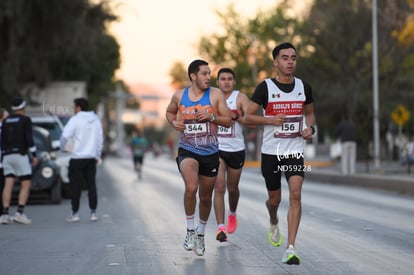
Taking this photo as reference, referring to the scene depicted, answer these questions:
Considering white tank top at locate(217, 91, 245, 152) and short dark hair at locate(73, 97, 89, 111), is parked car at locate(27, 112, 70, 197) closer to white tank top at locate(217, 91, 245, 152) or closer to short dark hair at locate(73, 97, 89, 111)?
short dark hair at locate(73, 97, 89, 111)

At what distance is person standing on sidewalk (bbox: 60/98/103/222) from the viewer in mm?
14727

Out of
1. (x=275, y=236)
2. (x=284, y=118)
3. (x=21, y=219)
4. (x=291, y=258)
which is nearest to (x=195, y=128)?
(x=284, y=118)

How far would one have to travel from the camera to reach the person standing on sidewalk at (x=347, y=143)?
2934 centimetres

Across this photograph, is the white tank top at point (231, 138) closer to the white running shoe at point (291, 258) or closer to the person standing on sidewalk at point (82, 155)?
the white running shoe at point (291, 258)

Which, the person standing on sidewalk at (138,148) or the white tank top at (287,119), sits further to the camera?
the person standing on sidewalk at (138,148)

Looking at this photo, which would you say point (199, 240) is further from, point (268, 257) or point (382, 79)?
point (382, 79)

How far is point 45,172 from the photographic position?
18578mm

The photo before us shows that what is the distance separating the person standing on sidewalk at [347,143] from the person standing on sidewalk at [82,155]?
1548 cm

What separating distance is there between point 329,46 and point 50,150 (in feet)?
110

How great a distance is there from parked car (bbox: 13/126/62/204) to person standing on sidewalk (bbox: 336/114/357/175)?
12243 millimetres

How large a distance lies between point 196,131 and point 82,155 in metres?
5.43

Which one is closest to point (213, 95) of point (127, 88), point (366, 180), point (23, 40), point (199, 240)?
point (199, 240)

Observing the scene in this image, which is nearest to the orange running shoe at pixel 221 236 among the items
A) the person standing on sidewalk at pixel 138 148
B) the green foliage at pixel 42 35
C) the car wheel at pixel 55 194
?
the car wheel at pixel 55 194

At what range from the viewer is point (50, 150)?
19.3m
